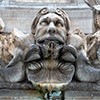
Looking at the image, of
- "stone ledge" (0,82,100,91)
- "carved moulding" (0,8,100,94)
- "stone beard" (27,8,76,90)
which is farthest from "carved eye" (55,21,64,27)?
"stone ledge" (0,82,100,91)

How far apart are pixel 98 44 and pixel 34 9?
3857mm

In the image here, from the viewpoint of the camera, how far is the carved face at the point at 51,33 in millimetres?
5773

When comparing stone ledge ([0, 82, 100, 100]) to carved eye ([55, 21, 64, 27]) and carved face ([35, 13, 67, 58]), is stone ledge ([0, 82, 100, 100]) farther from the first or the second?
carved eye ([55, 21, 64, 27])

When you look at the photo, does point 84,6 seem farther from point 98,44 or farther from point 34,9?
point 98,44

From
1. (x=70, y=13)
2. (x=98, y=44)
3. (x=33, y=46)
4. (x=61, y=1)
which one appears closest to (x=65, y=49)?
(x=33, y=46)

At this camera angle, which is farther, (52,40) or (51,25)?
(51,25)

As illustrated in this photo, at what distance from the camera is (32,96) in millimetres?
5754

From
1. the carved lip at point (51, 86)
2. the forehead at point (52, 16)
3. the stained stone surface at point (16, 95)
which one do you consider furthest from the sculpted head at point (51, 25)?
the stained stone surface at point (16, 95)

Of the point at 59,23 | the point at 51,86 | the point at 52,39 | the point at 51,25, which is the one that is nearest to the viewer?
the point at 51,86

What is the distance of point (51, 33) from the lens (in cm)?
589

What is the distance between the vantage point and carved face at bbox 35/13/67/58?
5773mm

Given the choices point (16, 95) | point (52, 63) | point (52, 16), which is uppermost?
point (52, 16)

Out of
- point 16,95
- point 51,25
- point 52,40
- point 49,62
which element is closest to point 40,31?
point 51,25

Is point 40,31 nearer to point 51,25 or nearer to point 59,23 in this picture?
point 51,25
